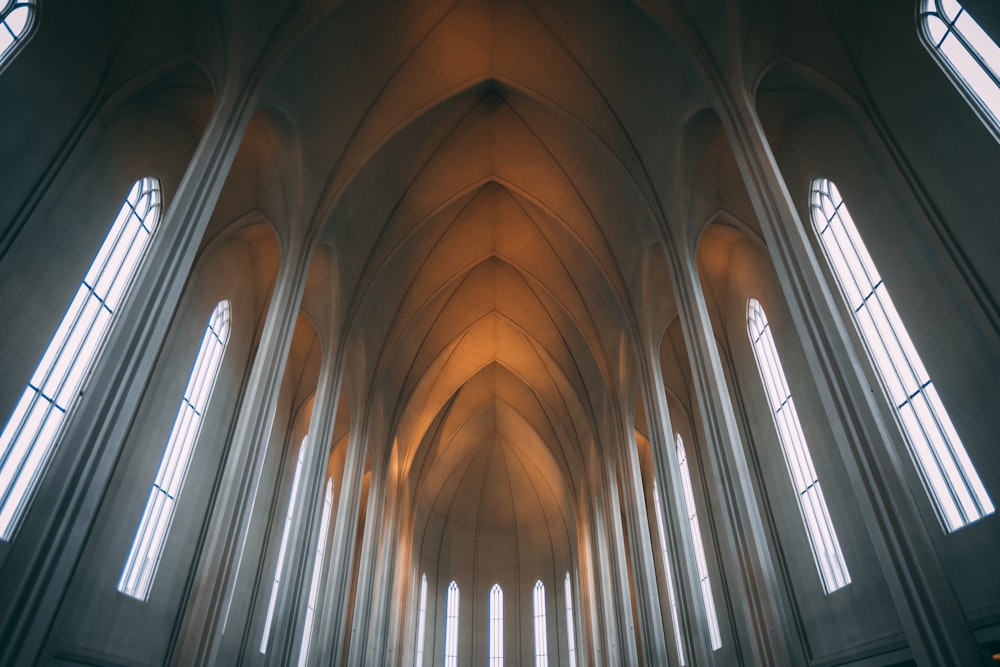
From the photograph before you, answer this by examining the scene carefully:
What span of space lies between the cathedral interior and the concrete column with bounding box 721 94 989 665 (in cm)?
4

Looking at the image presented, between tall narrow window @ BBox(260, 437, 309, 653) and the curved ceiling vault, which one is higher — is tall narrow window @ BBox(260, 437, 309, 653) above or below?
below

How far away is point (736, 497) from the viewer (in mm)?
10602

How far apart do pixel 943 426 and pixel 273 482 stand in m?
16.0

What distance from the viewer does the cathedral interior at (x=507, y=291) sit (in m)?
7.93

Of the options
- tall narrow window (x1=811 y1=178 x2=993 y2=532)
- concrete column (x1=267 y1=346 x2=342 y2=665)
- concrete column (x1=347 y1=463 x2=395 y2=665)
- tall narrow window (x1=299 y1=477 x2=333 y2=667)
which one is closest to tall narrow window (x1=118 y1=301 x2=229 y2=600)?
concrete column (x1=267 y1=346 x2=342 y2=665)

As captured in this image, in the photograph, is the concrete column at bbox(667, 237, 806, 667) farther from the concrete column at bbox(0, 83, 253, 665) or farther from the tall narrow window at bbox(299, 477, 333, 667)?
the tall narrow window at bbox(299, 477, 333, 667)

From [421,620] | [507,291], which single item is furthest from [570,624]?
[507,291]

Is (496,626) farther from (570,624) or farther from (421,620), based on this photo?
(421,620)

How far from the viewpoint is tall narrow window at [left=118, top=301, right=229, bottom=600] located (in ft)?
39.2

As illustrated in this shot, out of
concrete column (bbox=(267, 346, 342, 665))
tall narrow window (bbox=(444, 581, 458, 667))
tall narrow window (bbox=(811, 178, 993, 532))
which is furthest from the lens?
tall narrow window (bbox=(444, 581, 458, 667))

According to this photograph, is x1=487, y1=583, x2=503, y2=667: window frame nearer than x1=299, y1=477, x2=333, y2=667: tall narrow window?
No

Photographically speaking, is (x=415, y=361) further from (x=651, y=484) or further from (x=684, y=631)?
(x=684, y=631)

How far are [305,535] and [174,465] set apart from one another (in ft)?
11.1

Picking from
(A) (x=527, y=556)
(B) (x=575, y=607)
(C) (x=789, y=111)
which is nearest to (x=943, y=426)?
(C) (x=789, y=111)
